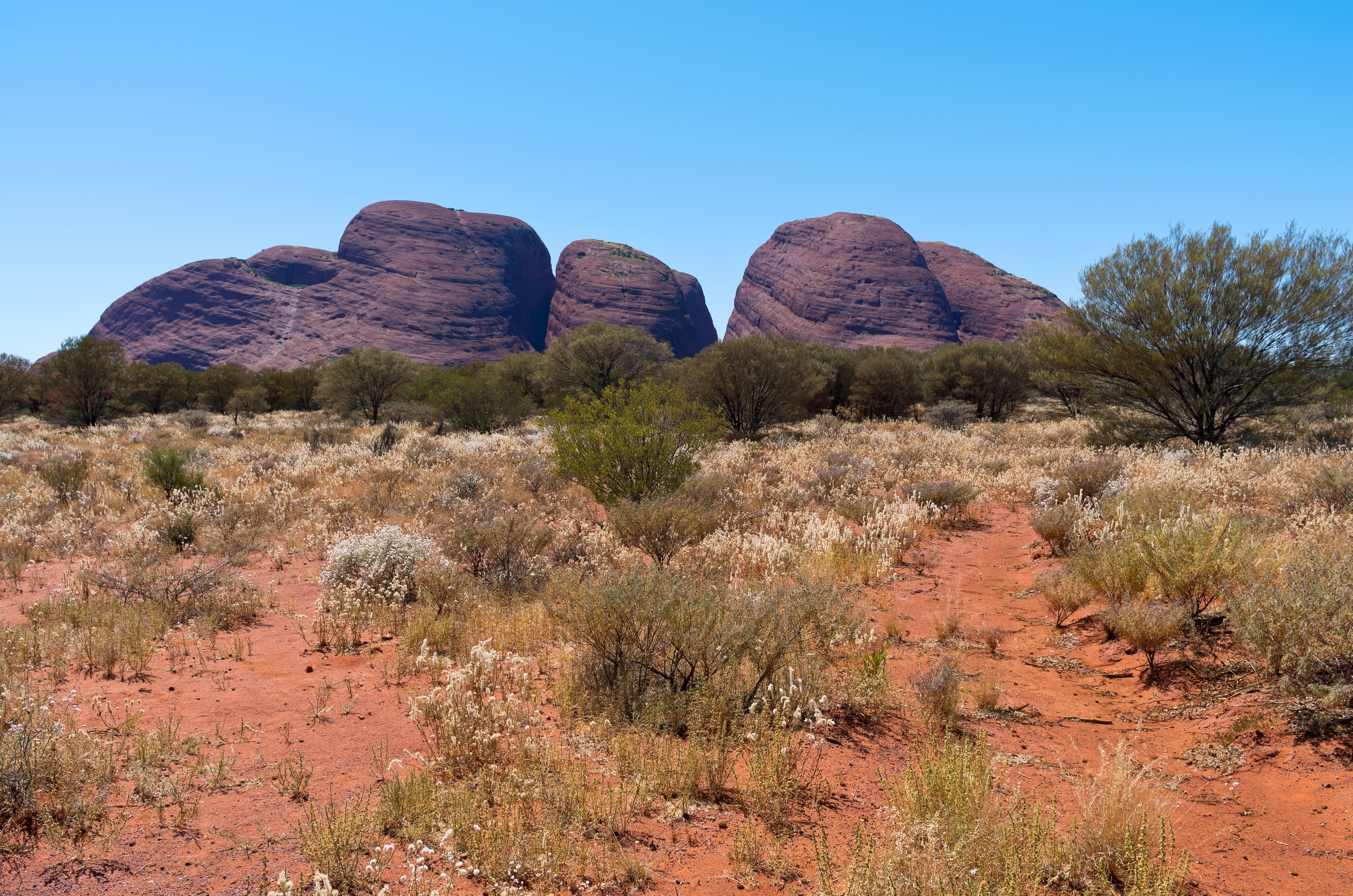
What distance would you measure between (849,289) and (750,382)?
306ft

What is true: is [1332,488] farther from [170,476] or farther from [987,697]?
[170,476]

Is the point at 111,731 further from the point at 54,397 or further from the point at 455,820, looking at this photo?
the point at 54,397

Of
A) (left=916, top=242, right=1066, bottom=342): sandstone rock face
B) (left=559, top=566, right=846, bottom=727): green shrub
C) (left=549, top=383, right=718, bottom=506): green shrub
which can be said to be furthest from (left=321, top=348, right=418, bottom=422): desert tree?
(left=916, top=242, right=1066, bottom=342): sandstone rock face

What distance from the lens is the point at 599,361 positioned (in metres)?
29.9

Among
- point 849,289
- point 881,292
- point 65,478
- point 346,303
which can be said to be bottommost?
point 65,478

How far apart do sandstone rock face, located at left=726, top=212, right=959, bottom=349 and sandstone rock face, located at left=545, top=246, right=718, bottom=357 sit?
43.9 ft

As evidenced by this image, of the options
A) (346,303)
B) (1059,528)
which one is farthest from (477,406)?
(346,303)

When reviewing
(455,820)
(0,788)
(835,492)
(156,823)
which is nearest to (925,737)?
(455,820)

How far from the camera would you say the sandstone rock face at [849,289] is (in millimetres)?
104500

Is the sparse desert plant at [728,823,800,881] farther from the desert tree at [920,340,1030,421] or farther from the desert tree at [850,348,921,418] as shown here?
the desert tree at [920,340,1030,421]

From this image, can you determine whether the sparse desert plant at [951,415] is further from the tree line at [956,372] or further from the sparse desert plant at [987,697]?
the sparse desert plant at [987,697]

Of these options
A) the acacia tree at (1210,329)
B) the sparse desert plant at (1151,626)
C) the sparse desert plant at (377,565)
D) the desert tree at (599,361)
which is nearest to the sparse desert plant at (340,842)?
the sparse desert plant at (377,565)

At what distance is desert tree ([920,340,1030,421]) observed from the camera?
2950 cm

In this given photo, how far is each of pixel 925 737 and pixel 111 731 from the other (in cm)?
500
